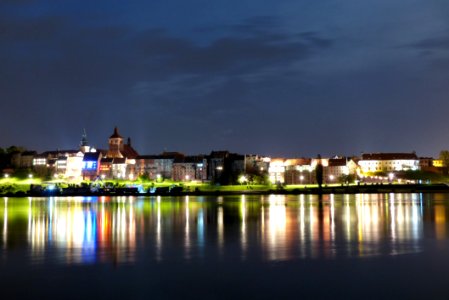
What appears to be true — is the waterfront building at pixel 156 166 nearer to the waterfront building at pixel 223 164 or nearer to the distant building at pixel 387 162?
the waterfront building at pixel 223 164

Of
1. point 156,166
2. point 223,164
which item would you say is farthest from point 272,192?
point 156,166

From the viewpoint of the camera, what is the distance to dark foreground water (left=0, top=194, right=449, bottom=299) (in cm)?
1342

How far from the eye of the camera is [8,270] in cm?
1581

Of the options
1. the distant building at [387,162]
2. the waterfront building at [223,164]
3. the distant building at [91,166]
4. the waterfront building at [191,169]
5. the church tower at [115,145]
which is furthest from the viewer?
the distant building at [387,162]

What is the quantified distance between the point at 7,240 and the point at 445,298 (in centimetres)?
1633

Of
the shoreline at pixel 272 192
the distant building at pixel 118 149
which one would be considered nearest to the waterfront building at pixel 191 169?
the distant building at pixel 118 149

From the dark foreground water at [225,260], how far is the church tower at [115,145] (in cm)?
9473

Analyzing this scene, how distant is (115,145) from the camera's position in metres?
127

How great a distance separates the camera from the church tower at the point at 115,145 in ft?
405

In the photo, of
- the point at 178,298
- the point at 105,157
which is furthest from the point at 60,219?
the point at 105,157

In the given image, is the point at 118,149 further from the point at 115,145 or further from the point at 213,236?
the point at 213,236

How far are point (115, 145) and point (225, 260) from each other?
112m

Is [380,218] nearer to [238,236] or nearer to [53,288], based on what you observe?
[238,236]

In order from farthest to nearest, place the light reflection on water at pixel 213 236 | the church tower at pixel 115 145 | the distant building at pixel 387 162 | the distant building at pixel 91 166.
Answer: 1. the distant building at pixel 387 162
2. the church tower at pixel 115 145
3. the distant building at pixel 91 166
4. the light reflection on water at pixel 213 236
